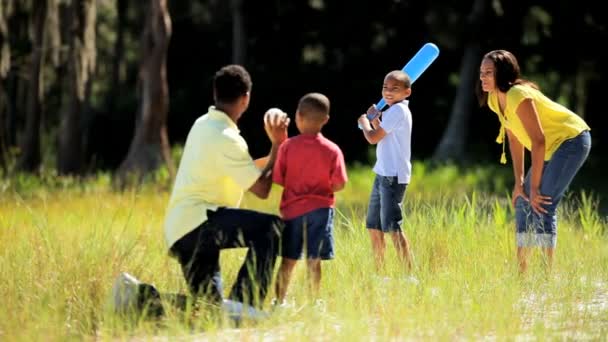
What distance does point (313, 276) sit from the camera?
636 cm

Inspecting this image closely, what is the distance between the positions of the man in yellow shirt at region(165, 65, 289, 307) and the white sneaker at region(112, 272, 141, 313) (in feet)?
Answer: 0.99

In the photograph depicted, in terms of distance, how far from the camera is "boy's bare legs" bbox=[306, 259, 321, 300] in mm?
6309

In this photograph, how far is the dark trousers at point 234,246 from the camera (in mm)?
6156

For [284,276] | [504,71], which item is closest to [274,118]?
[284,276]

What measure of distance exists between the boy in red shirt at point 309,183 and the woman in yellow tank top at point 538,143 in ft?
5.05

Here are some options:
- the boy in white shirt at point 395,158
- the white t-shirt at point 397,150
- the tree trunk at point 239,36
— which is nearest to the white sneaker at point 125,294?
the boy in white shirt at point 395,158

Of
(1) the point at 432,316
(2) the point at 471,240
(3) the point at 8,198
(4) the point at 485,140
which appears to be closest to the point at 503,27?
(4) the point at 485,140

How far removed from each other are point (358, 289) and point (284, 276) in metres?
0.53

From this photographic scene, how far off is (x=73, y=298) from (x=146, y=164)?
11049 mm

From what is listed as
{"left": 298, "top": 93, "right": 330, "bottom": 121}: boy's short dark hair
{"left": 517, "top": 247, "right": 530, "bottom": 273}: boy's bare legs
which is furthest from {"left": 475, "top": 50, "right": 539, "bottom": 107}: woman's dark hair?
{"left": 298, "top": 93, "right": 330, "bottom": 121}: boy's short dark hair

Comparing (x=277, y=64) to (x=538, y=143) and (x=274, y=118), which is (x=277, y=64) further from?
(x=274, y=118)

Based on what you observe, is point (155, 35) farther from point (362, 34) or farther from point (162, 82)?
point (362, 34)

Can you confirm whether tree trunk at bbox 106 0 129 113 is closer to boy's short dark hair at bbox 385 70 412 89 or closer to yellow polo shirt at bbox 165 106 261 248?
boy's short dark hair at bbox 385 70 412 89

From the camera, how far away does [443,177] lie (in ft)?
60.3
